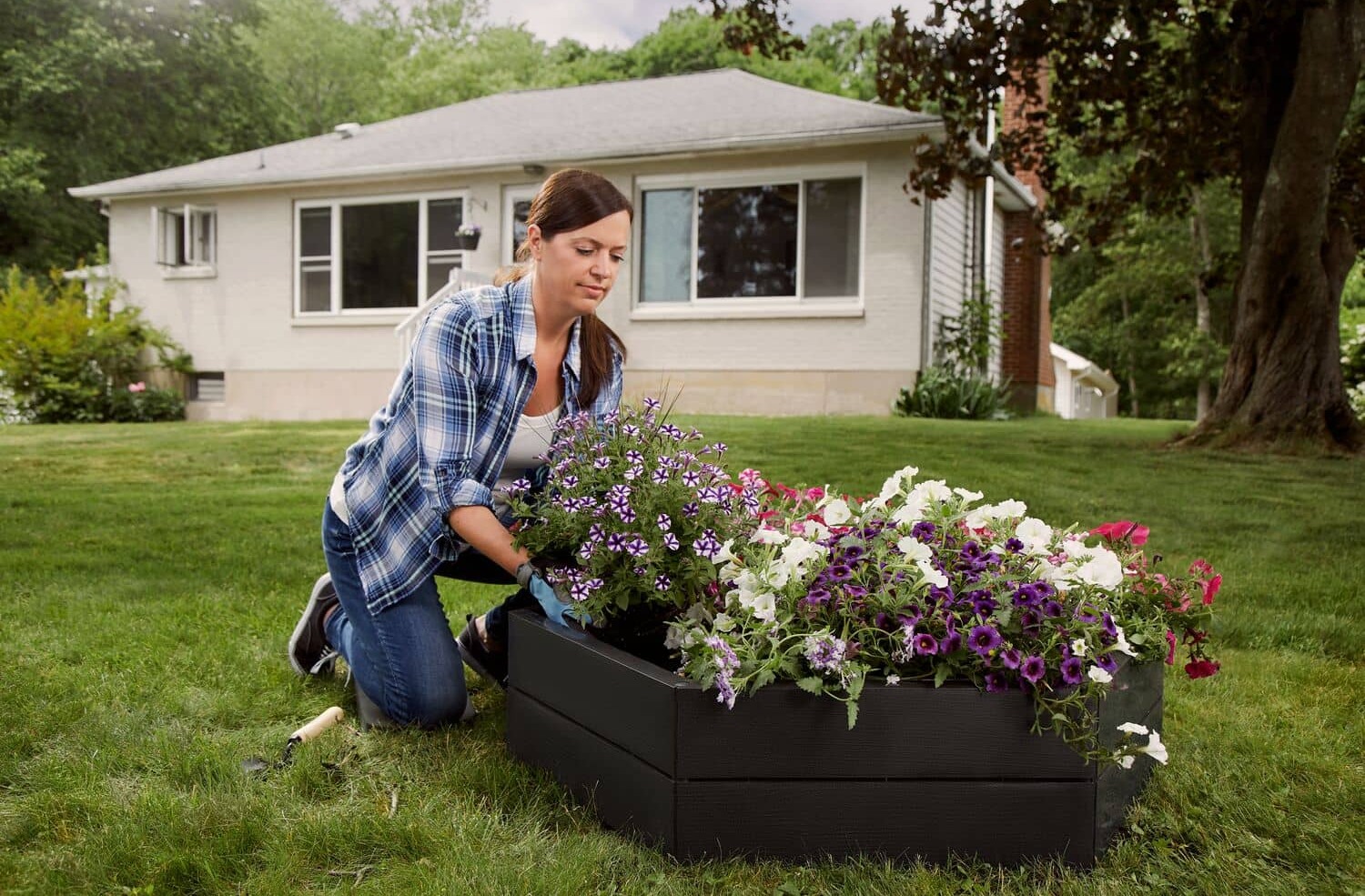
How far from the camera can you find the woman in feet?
8.33

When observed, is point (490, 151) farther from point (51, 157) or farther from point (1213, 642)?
point (51, 157)

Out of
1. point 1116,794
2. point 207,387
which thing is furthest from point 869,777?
point 207,387

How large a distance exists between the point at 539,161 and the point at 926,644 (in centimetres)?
1222

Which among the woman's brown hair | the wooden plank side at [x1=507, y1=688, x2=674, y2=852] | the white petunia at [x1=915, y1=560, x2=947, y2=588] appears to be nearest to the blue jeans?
the wooden plank side at [x1=507, y1=688, x2=674, y2=852]

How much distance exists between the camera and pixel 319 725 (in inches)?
105

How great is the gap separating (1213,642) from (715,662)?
8.04 feet

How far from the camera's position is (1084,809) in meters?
2.01

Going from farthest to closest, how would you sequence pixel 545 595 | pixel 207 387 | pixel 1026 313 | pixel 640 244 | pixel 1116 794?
pixel 1026 313, pixel 207 387, pixel 640 244, pixel 545 595, pixel 1116 794

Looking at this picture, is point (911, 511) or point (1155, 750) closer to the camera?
point (1155, 750)

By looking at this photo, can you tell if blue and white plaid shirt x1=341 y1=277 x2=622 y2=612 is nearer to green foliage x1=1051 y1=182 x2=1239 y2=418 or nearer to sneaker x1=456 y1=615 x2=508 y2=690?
sneaker x1=456 y1=615 x2=508 y2=690

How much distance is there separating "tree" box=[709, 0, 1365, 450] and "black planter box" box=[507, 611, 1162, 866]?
6.71 metres

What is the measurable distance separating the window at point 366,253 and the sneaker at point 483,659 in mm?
12118

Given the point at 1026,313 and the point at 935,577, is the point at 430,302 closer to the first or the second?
the point at 1026,313

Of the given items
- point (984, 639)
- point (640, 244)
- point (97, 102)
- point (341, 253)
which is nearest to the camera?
point (984, 639)
